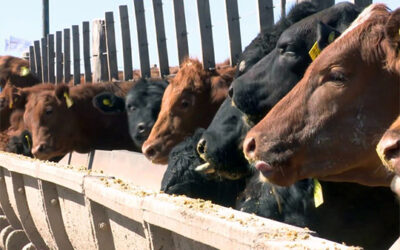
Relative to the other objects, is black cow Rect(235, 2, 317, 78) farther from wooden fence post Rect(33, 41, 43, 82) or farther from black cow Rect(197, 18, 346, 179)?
wooden fence post Rect(33, 41, 43, 82)

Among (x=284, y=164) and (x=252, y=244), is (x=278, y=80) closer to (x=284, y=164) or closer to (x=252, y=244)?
(x=284, y=164)

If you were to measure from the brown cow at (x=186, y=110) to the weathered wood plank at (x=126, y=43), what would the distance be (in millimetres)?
3696

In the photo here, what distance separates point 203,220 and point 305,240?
712mm

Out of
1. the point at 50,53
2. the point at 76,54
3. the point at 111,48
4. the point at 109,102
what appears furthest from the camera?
the point at 50,53

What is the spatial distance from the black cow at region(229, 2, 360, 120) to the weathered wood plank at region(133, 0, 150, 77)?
514 centimetres

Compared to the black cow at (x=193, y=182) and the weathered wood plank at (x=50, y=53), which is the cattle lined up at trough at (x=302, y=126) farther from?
the weathered wood plank at (x=50, y=53)

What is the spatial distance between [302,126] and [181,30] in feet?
16.9

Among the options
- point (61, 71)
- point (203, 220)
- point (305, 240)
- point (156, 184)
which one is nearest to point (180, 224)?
point (203, 220)

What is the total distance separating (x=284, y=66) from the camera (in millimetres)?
5355

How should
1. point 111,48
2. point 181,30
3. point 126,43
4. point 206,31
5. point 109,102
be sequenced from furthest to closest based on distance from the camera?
point 111,48
point 126,43
point 109,102
point 181,30
point 206,31

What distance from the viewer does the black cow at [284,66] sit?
5281mm

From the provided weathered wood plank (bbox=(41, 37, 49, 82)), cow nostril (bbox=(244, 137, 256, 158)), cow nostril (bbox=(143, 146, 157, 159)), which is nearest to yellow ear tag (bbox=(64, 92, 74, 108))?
cow nostril (bbox=(143, 146, 157, 159))

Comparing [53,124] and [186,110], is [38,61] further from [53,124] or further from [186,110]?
[186,110]

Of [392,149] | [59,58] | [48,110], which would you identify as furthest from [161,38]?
[392,149]
